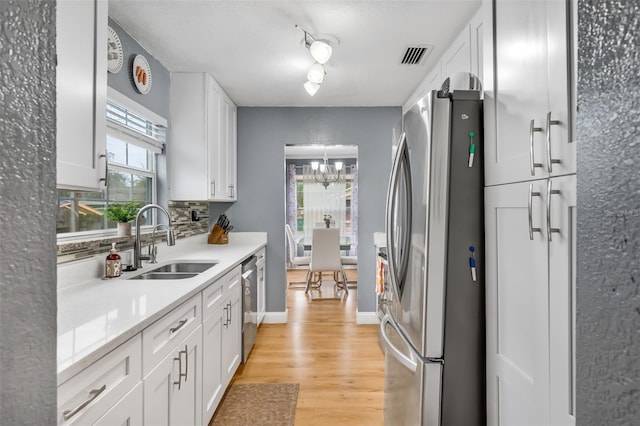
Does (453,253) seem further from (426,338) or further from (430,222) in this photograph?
(426,338)

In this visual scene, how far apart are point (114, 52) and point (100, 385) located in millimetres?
1879

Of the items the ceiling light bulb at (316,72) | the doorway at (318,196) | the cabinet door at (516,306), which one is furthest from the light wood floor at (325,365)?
the doorway at (318,196)

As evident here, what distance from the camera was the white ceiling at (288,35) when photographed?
6.80 feet

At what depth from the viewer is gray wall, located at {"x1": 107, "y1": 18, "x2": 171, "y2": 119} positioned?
2.24 meters

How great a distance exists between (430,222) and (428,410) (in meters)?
0.73

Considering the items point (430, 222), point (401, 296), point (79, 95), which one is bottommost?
point (401, 296)

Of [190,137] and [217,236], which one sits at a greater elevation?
[190,137]

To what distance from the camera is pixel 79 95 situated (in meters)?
1.34

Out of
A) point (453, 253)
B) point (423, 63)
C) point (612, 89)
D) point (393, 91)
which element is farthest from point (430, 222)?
point (393, 91)

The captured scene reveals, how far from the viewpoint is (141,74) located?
2.50 m

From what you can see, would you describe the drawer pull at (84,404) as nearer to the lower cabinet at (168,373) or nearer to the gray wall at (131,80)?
the lower cabinet at (168,373)

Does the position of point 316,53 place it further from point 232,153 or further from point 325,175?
point 325,175

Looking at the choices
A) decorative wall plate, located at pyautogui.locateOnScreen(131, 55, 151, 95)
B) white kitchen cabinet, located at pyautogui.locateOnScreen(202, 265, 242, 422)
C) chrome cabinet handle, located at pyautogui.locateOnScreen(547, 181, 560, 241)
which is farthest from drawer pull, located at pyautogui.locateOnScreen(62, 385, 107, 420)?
decorative wall plate, located at pyautogui.locateOnScreen(131, 55, 151, 95)

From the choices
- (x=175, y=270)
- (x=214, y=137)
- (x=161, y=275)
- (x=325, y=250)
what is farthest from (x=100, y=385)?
(x=325, y=250)
